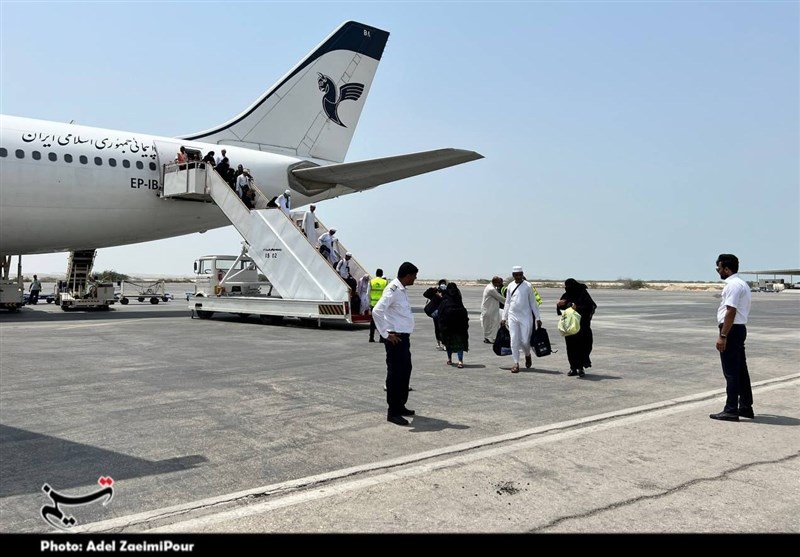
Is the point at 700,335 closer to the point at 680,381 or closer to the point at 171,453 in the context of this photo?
the point at 680,381

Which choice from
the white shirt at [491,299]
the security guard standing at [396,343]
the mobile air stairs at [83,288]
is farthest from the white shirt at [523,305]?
the mobile air stairs at [83,288]

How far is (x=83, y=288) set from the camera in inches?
976

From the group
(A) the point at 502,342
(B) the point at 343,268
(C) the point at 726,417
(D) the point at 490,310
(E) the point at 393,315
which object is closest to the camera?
(C) the point at 726,417

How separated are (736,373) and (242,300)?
15259mm

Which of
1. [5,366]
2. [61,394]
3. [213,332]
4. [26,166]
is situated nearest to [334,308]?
[213,332]

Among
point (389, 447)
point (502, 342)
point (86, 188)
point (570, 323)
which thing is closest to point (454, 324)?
point (502, 342)

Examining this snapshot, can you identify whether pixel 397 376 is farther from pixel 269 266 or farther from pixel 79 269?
pixel 79 269

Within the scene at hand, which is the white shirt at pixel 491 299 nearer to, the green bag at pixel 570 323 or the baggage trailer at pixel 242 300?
the green bag at pixel 570 323

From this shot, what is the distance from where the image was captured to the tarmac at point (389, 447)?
12.3ft

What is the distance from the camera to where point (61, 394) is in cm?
766

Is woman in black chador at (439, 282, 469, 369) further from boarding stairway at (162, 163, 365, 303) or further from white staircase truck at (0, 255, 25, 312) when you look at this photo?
white staircase truck at (0, 255, 25, 312)

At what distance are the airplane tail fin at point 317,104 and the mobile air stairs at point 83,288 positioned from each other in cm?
691

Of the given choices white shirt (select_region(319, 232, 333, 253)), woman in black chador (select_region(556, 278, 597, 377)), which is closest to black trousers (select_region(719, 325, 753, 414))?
woman in black chador (select_region(556, 278, 597, 377))

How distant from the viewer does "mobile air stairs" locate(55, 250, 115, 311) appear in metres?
24.4
